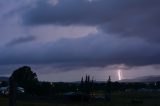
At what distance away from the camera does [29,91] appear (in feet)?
273

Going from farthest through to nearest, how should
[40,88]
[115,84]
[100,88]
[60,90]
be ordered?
[115,84]
[100,88]
[60,90]
[40,88]

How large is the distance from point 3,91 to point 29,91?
9.32 metres

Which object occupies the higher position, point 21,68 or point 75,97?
point 21,68

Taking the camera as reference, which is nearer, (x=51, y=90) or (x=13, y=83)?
(x=13, y=83)

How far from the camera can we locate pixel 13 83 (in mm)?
20266

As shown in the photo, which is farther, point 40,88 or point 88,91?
point 40,88

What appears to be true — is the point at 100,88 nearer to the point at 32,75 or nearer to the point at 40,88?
the point at 32,75

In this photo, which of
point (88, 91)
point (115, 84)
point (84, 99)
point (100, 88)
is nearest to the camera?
point (84, 99)

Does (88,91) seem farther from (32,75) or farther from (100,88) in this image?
(100,88)

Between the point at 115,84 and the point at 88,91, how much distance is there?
87.2 meters

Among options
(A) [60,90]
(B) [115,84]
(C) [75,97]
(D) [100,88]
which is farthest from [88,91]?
(B) [115,84]

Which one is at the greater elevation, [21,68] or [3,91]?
[21,68]

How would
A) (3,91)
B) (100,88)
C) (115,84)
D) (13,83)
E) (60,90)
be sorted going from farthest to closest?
(115,84) < (100,88) < (60,90) < (3,91) < (13,83)

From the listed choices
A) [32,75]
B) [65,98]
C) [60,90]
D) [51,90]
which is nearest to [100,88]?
[32,75]
